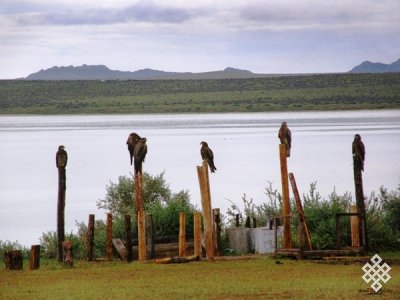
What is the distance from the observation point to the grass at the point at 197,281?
14.2 m

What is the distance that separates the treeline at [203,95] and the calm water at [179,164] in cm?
2444

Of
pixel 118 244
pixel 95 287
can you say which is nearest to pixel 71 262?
pixel 118 244

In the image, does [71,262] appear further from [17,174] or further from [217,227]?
[17,174]

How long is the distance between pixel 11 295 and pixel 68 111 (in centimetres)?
12294

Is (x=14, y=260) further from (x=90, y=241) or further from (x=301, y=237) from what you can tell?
(x=301, y=237)

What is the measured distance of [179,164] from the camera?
190 ft

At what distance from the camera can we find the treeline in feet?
423

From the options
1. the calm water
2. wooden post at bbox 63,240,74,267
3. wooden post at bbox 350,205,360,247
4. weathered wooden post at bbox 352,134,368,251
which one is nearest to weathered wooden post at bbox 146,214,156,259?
wooden post at bbox 63,240,74,267

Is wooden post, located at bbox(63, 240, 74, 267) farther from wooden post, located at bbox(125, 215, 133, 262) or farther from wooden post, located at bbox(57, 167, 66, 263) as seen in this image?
wooden post, located at bbox(57, 167, 66, 263)

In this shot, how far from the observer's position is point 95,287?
15453 millimetres

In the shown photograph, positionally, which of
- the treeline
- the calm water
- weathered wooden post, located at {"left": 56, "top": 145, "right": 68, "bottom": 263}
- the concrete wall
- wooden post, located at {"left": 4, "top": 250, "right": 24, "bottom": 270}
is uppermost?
the treeline

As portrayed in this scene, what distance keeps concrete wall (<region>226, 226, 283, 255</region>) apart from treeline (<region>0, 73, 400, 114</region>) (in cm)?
10335

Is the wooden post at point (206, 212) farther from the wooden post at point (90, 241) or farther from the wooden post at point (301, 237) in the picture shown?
the wooden post at point (90, 241)

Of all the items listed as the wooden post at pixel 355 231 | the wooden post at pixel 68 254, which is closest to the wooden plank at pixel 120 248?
the wooden post at pixel 68 254
